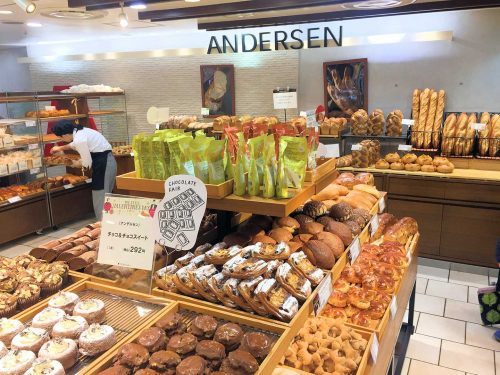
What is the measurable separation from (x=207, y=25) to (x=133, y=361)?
5.35 m

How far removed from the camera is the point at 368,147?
527cm

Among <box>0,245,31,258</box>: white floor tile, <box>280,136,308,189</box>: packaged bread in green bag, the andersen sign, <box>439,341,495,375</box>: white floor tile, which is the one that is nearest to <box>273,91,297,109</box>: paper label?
the andersen sign

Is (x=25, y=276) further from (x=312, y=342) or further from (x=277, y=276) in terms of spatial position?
(x=312, y=342)

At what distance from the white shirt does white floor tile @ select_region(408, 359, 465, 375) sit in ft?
15.0

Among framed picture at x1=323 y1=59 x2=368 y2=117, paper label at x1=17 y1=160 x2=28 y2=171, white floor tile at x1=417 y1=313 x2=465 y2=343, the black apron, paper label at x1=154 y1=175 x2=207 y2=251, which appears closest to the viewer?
paper label at x1=154 y1=175 x2=207 y2=251

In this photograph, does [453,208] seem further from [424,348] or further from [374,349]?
[374,349]

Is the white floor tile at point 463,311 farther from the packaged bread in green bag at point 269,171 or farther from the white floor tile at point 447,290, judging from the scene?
the packaged bread in green bag at point 269,171

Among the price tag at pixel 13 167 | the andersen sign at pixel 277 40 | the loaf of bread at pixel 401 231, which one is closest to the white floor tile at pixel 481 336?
the loaf of bread at pixel 401 231

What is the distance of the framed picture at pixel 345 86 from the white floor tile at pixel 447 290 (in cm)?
283

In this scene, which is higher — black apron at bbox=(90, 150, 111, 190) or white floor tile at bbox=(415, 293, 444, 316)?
black apron at bbox=(90, 150, 111, 190)

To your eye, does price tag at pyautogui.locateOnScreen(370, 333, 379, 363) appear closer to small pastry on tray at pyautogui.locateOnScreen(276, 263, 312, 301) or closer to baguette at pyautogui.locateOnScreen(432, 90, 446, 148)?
small pastry on tray at pyautogui.locateOnScreen(276, 263, 312, 301)

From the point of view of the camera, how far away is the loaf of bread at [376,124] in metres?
5.39

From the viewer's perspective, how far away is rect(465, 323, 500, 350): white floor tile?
3.31 meters

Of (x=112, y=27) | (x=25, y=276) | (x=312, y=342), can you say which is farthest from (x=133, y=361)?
(x=112, y=27)
